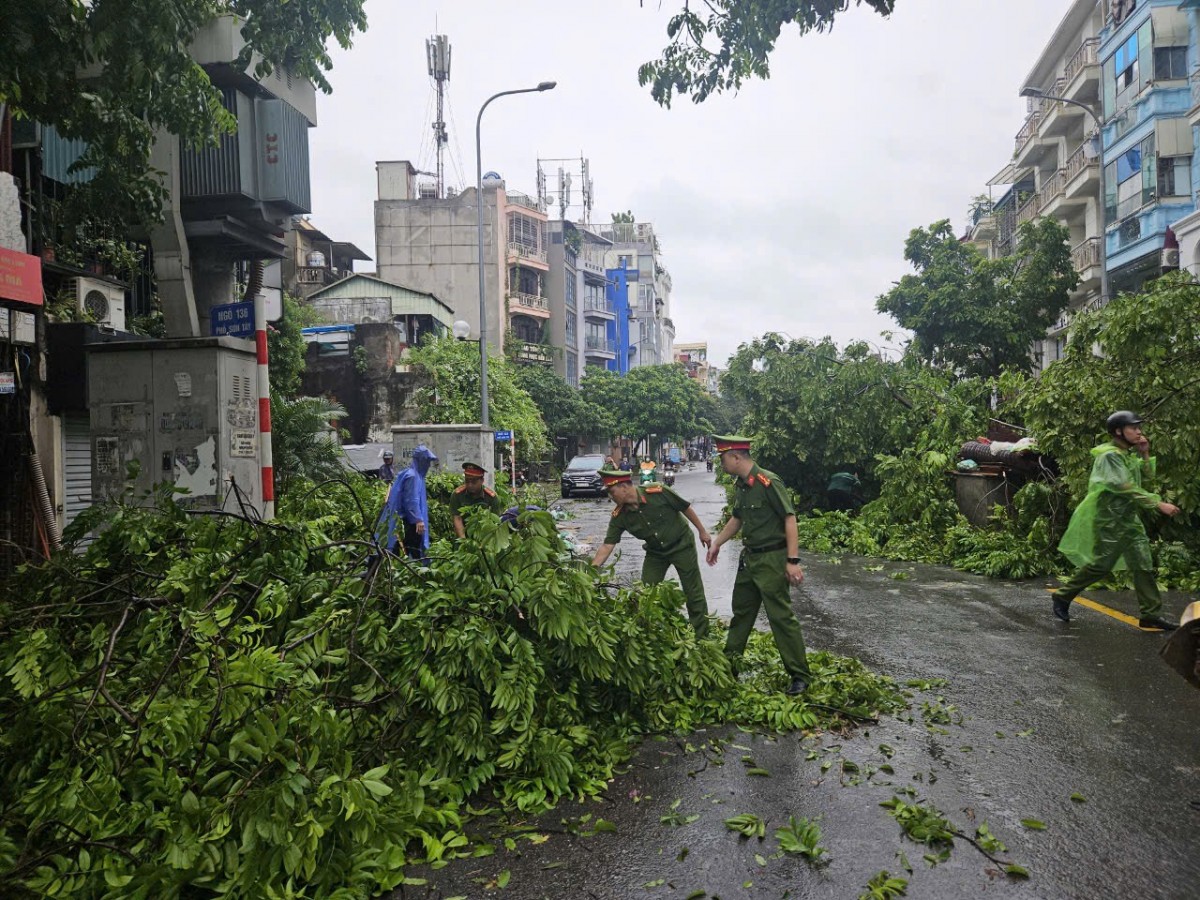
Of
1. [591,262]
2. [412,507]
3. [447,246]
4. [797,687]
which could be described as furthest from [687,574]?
[591,262]

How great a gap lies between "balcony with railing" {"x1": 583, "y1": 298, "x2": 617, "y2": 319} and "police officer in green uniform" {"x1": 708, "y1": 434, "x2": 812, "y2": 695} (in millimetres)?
61594

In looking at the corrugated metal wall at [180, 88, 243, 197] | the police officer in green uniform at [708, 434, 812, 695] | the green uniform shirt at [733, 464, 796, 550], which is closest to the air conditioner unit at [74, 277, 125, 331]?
the corrugated metal wall at [180, 88, 243, 197]

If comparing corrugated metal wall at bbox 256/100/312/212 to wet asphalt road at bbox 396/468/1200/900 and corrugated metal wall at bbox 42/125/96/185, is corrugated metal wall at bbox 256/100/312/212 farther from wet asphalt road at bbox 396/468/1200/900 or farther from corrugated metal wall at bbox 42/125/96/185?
wet asphalt road at bbox 396/468/1200/900

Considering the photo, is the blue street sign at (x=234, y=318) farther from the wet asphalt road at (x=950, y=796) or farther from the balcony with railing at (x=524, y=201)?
the balcony with railing at (x=524, y=201)

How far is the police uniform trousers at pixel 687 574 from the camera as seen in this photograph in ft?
23.7

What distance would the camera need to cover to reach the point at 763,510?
652 centimetres

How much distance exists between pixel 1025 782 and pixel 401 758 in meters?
2.99

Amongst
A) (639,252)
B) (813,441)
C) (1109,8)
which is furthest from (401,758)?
(639,252)

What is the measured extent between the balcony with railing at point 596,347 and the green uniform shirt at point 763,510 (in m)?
61.1

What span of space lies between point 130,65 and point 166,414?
4463 mm

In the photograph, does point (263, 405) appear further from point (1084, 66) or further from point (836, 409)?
point (1084, 66)

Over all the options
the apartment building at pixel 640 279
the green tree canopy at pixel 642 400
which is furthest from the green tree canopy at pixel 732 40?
the apartment building at pixel 640 279

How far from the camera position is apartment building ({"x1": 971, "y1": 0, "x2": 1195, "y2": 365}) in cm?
2509

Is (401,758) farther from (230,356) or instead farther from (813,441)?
(813,441)
